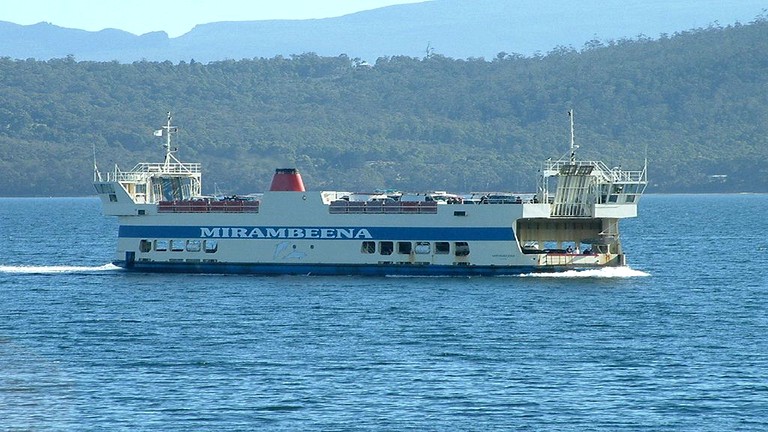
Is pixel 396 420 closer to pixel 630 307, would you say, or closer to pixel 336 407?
pixel 336 407

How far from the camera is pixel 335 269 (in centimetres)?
7600

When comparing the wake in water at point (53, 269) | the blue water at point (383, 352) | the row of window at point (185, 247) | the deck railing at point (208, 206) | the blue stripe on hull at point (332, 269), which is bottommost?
the blue water at point (383, 352)

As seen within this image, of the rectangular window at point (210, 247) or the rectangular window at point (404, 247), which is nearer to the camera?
the rectangular window at point (404, 247)

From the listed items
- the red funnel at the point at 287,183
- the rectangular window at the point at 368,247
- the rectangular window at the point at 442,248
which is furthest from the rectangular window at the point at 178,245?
the rectangular window at the point at 442,248

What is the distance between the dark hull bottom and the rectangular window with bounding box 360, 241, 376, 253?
81 cm

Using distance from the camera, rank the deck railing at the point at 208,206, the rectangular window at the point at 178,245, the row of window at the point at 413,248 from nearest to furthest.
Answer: the row of window at the point at 413,248, the deck railing at the point at 208,206, the rectangular window at the point at 178,245

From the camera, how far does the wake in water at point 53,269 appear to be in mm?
83463

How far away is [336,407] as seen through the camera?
1719 inches

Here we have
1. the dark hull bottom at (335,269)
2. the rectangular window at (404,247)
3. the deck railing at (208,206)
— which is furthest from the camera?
the deck railing at (208,206)

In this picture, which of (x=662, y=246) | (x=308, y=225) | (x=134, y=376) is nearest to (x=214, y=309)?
(x=308, y=225)

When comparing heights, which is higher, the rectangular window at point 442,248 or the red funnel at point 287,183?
the red funnel at point 287,183

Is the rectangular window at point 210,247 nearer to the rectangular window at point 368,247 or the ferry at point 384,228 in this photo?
the ferry at point 384,228

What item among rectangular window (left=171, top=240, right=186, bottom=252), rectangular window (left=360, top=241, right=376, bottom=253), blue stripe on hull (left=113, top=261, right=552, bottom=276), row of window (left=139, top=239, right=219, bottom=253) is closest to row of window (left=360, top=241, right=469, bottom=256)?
rectangular window (left=360, top=241, right=376, bottom=253)

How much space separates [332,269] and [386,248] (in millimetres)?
3070
